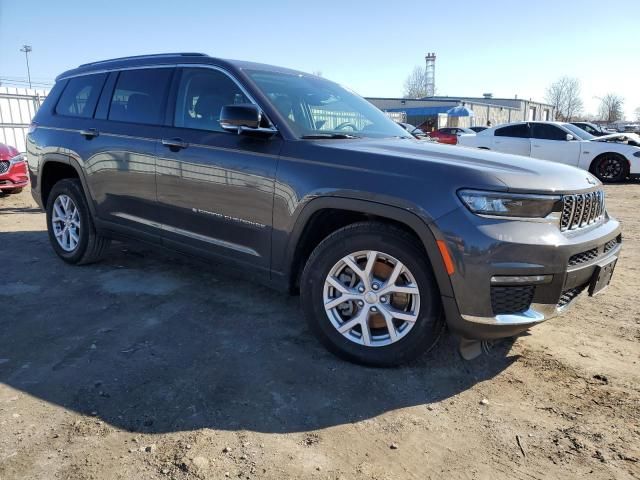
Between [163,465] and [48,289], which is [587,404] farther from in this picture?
[48,289]

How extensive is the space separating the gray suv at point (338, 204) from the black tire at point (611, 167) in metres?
11.0

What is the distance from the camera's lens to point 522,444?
2.41 metres

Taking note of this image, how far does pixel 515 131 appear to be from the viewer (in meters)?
13.5

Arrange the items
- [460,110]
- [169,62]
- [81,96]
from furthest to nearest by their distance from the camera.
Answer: [460,110]
[81,96]
[169,62]

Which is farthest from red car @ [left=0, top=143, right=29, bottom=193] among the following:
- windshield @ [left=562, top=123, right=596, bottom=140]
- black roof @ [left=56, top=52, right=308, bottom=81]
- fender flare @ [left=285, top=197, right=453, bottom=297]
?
windshield @ [left=562, top=123, right=596, bottom=140]

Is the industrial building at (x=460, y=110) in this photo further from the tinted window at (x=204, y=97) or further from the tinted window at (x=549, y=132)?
the tinted window at (x=204, y=97)

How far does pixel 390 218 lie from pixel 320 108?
56.6 inches

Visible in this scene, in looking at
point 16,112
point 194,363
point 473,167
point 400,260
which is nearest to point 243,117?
point 400,260

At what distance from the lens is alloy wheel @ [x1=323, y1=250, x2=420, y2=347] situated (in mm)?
2885

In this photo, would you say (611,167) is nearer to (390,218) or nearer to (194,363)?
(390,218)

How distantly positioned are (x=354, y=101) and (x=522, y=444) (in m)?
2.96

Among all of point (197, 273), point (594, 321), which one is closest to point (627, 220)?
point (594, 321)

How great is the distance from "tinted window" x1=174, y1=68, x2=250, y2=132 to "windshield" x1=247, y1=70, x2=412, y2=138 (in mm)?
208

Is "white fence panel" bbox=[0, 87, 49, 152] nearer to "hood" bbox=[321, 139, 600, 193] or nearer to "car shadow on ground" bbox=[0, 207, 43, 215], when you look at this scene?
"car shadow on ground" bbox=[0, 207, 43, 215]
